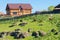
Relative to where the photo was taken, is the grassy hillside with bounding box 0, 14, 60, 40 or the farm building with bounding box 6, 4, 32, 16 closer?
the grassy hillside with bounding box 0, 14, 60, 40

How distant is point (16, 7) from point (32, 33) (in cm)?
6488

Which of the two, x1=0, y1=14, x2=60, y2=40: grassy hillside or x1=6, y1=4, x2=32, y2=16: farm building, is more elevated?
x1=0, y1=14, x2=60, y2=40: grassy hillside

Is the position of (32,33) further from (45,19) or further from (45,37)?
(45,19)

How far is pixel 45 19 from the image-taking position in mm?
53844

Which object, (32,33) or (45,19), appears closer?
(32,33)

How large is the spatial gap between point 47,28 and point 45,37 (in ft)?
18.0

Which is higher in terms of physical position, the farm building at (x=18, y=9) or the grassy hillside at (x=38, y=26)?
the grassy hillside at (x=38, y=26)

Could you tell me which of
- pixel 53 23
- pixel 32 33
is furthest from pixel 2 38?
pixel 53 23

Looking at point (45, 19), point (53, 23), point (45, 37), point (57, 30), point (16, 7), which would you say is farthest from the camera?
point (16, 7)

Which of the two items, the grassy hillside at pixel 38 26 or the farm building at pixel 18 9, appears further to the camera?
the farm building at pixel 18 9

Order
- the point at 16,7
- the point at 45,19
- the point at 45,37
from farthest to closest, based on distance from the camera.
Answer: the point at 16,7
the point at 45,19
the point at 45,37

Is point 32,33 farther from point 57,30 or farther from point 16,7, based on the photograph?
point 16,7

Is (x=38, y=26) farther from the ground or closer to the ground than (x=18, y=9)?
farther from the ground

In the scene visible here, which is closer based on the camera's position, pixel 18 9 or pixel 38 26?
pixel 38 26
